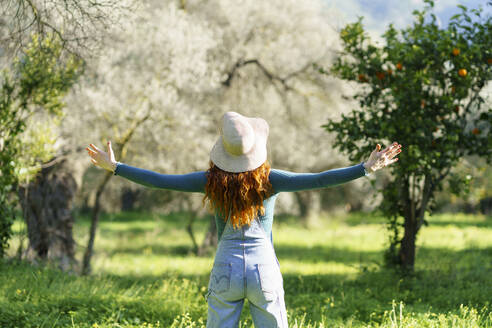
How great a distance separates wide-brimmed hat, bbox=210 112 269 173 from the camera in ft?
10.2

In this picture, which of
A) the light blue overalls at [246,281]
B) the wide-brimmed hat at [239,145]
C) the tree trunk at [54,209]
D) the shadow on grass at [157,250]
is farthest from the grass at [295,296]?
the shadow on grass at [157,250]

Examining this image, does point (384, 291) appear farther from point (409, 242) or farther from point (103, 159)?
point (103, 159)

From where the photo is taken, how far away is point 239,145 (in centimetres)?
310

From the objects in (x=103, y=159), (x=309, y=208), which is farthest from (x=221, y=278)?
(x=309, y=208)

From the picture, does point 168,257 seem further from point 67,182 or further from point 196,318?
point 196,318

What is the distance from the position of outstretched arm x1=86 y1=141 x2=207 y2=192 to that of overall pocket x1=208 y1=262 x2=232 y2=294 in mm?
545

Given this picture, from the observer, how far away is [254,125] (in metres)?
3.30

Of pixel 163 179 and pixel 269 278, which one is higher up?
pixel 163 179

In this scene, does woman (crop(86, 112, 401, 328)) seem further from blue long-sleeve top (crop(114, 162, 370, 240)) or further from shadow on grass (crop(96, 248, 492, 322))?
shadow on grass (crop(96, 248, 492, 322))

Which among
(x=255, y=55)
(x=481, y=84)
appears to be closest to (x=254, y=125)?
(x=481, y=84)

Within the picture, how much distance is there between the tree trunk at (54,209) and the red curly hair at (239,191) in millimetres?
7100

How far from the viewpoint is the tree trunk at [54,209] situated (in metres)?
9.51

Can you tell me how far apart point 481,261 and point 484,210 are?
17815mm

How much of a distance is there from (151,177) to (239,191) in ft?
1.96
